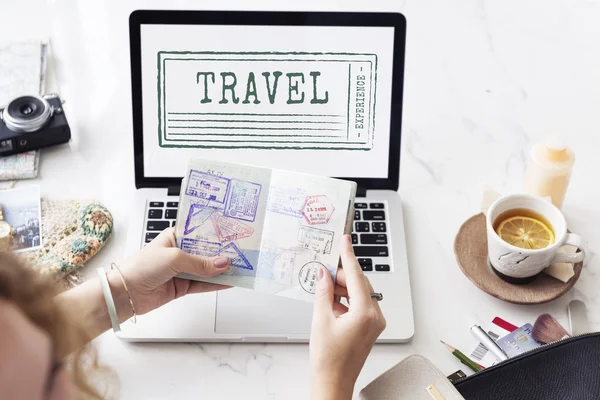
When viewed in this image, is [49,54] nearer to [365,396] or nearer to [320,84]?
[320,84]

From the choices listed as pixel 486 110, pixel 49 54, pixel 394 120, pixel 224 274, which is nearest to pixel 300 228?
pixel 224 274

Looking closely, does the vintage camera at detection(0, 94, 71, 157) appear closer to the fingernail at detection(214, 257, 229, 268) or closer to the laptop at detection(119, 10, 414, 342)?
the laptop at detection(119, 10, 414, 342)

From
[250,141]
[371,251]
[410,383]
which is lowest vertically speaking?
[410,383]

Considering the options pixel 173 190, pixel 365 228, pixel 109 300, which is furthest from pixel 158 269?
pixel 365 228

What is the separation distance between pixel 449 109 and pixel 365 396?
1.70 ft

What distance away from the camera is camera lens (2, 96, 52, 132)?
3.64 feet

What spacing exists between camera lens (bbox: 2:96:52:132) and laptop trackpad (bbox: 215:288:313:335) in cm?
38

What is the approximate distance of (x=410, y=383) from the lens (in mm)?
837

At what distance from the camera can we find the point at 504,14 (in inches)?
51.1

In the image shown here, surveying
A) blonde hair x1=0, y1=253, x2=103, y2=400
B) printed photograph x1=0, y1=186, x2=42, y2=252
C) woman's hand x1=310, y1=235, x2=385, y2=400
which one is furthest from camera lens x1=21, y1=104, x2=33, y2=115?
woman's hand x1=310, y1=235, x2=385, y2=400

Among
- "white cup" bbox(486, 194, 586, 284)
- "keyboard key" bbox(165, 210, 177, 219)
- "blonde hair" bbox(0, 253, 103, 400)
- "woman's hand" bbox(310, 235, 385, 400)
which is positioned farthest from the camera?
"keyboard key" bbox(165, 210, 177, 219)

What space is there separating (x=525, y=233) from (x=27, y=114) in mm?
695

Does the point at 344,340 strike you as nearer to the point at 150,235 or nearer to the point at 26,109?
the point at 150,235

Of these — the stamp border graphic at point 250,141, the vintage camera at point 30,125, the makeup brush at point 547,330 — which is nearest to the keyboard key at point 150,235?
the stamp border graphic at point 250,141
